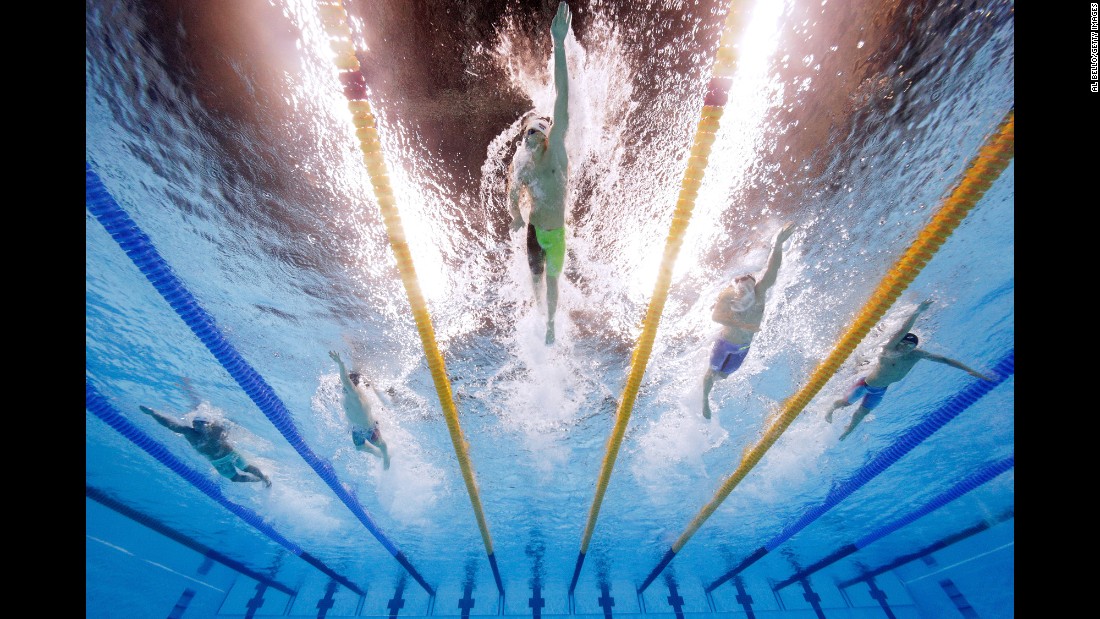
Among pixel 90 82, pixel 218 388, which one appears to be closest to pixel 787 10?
pixel 90 82

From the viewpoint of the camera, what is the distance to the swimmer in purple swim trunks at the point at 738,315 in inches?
190

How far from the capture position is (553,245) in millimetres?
4027

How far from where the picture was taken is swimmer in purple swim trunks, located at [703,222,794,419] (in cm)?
483

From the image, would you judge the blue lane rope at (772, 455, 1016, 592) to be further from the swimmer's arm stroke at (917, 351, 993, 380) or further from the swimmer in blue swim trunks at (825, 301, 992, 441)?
the swimmer's arm stroke at (917, 351, 993, 380)

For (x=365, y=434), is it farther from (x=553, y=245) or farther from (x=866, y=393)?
(x=866, y=393)

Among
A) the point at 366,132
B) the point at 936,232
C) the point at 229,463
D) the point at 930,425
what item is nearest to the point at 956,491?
the point at 930,425

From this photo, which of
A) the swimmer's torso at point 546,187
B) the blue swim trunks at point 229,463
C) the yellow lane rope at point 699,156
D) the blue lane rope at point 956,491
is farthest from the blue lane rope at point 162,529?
the blue lane rope at point 956,491

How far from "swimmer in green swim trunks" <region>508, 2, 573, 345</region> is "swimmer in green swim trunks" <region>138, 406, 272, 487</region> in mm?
6948

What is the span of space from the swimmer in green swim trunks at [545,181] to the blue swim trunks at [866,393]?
5.20 metres

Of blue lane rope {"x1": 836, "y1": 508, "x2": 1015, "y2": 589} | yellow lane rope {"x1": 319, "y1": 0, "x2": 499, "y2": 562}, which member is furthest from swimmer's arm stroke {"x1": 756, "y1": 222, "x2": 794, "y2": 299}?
blue lane rope {"x1": 836, "y1": 508, "x2": 1015, "y2": 589}

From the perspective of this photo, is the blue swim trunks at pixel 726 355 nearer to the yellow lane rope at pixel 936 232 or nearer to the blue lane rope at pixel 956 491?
the yellow lane rope at pixel 936 232
